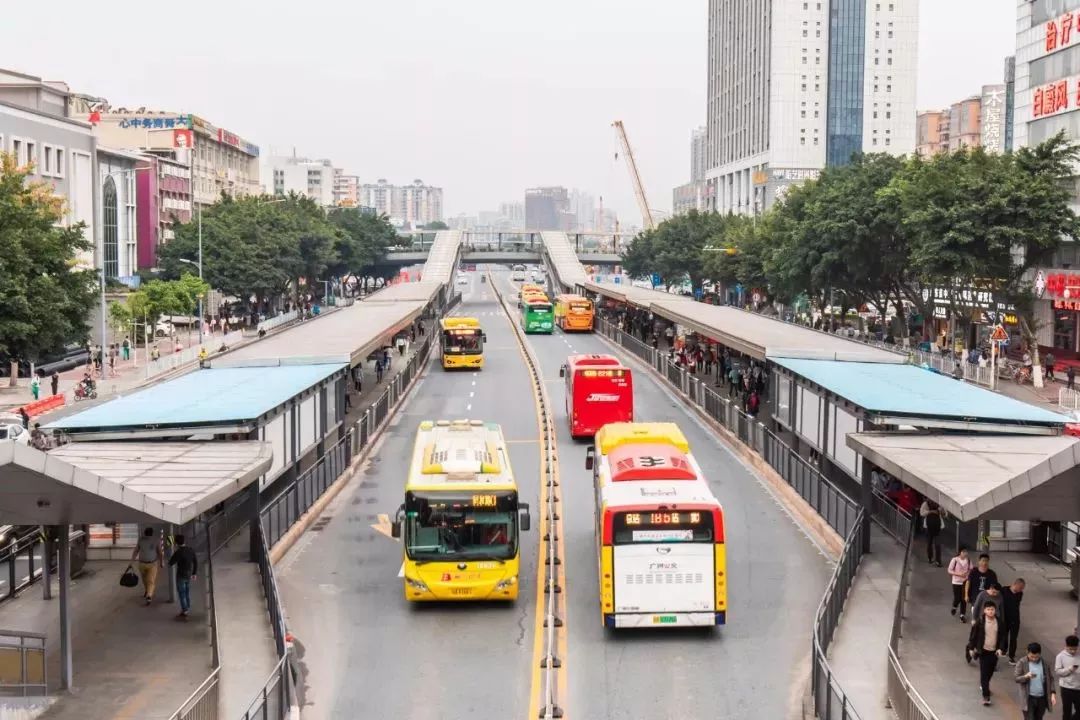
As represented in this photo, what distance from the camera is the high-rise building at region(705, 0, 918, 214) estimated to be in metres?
172

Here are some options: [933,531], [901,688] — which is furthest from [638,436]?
[901,688]

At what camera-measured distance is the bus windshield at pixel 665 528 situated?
19.1 m

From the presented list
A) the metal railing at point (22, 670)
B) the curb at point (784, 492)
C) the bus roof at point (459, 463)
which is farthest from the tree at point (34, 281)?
the metal railing at point (22, 670)

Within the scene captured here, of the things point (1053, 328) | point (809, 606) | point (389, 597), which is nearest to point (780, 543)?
point (809, 606)

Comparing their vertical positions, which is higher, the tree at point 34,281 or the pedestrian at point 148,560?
the tree at point 34,281

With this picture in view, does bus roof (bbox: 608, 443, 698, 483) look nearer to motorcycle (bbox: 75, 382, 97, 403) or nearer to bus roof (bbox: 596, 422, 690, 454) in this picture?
bus roof (bbox: 596, 422, 690, 454)

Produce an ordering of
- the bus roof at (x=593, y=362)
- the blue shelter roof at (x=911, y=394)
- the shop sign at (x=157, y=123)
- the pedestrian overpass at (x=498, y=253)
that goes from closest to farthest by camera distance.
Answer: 1. the blue shelter roof at (x=911, y=394)
2. the bus roof at (x=593, y=362)
3. the shop sign at (x=157, y=123)
4. the pedestrian overpass at (x=498, y=253)

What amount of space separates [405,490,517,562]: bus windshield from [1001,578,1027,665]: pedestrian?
24.8ft

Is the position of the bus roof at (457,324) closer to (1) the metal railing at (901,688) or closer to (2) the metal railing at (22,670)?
(1) the metal railing at (901,688)

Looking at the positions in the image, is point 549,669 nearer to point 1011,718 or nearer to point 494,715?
point 494,715

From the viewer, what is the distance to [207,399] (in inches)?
1069

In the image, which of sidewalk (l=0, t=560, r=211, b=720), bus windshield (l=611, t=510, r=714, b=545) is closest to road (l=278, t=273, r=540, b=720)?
sidewalk (l=0, t=560, r=211, b=720)

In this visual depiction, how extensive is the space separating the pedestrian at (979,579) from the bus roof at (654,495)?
157 inches

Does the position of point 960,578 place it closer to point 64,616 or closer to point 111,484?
point 111,484
